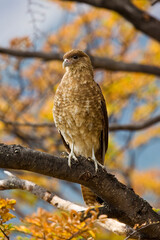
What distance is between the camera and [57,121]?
3.77 metres

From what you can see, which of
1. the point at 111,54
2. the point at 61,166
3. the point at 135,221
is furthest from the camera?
the point at 111,54

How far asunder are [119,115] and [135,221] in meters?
6.02

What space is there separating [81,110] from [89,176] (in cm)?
104

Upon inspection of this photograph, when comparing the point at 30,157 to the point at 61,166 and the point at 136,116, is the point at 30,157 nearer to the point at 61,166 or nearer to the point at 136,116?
the point at 61,166

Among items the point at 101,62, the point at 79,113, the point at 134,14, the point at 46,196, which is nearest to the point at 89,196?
the point at 46,196

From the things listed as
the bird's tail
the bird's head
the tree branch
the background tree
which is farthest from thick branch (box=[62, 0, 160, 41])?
the tree branch

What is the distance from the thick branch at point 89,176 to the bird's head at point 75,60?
4.65ft

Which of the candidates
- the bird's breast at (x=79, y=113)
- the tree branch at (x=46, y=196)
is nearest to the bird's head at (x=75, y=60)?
the bird's breast at (x=79, y=113)

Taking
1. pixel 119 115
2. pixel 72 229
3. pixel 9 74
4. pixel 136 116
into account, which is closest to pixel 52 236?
pixel 72 229

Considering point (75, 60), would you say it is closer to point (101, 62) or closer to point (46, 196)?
point (46, 196)

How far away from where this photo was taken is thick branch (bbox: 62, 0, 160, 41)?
19.2 ft

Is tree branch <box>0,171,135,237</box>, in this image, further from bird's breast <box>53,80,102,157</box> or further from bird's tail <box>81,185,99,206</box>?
bird's breast <box>53,80,102,157</box>

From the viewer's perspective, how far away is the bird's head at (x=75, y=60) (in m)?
3.86

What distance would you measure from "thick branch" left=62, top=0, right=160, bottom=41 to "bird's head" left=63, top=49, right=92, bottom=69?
2.23 metres
